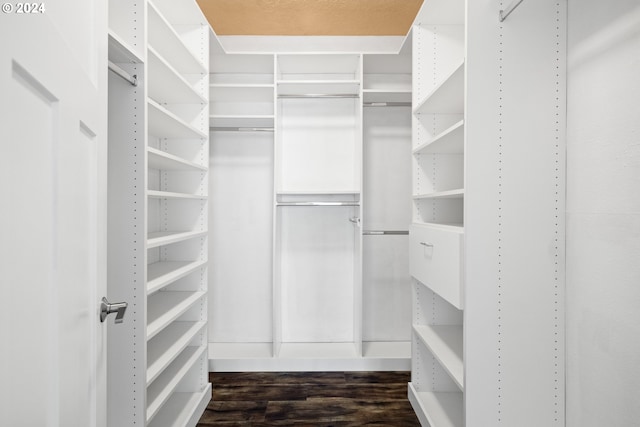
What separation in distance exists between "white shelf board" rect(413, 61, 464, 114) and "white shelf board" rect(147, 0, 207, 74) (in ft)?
4.16

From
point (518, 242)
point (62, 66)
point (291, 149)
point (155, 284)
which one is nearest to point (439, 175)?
point (518, 242)

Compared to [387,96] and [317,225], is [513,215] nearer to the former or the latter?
[387,96]

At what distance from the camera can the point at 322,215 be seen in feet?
10.7

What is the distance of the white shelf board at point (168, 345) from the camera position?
1743 millimetres

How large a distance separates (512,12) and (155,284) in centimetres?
182

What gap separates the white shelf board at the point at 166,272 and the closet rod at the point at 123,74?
83 cm

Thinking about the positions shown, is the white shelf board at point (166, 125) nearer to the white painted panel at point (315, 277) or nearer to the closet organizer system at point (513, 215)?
the white painted panel at point (315, 277)

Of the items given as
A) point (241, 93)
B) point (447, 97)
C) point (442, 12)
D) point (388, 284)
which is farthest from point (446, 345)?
point (241, 93)

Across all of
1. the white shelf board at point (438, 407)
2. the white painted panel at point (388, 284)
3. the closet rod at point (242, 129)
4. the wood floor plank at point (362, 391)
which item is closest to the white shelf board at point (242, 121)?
the closet rod at point (242, 129)

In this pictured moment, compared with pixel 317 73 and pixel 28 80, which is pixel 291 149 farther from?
pixel 28 80

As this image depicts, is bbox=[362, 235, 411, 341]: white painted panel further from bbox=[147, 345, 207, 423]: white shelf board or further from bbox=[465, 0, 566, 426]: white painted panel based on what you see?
bbox=[465, 0, 566, 426]: white painted panel

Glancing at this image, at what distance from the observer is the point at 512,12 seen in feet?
5.11

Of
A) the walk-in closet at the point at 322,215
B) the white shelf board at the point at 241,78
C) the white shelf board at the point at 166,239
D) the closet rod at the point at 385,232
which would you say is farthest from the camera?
the white shelf board at the point at 241,78

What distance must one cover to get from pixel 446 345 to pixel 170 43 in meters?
2.09
